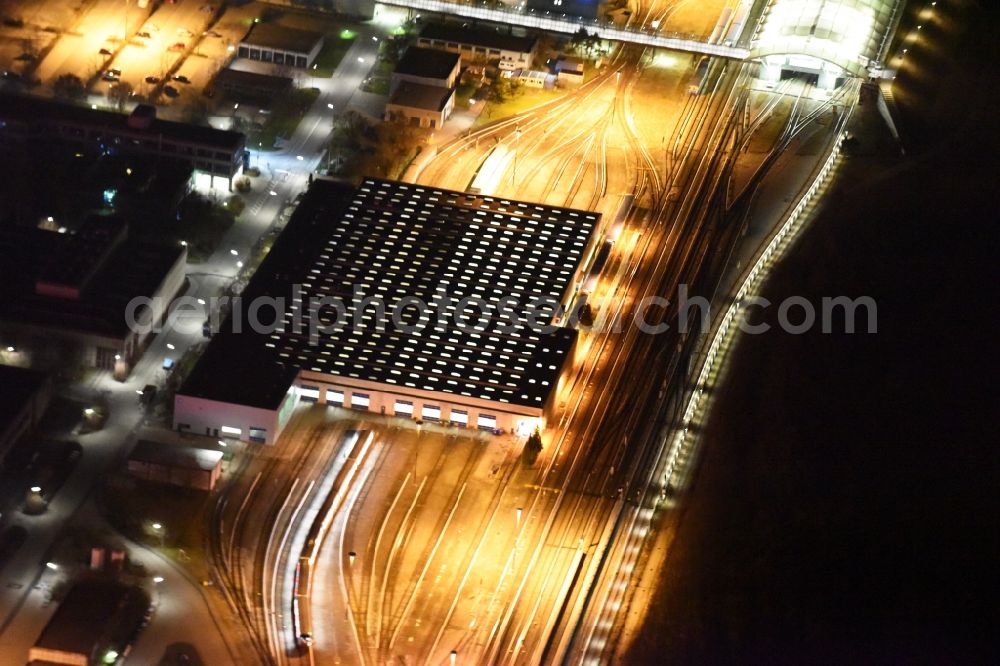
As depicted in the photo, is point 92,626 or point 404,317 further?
point 404,317

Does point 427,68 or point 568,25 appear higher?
point 568,25

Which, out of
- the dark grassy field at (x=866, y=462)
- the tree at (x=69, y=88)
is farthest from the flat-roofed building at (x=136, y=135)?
the dark grassy field at (x=866, y=462)

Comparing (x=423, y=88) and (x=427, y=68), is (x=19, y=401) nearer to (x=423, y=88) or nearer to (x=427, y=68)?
(x=423, y=88)

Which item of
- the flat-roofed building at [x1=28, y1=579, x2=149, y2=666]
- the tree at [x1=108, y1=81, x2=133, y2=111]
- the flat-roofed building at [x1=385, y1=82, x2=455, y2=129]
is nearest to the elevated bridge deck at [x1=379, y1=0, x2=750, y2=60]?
the flat-roofed building at [x1=385, y1=82, x2=455, y2=129]

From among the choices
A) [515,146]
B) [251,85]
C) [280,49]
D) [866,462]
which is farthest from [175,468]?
[280,49]

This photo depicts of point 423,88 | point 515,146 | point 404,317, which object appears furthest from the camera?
point 423,88

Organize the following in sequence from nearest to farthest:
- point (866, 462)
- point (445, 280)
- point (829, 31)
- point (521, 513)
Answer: point (521, 513)
point (866, 462)
point (445, 280)
point (829, 31)

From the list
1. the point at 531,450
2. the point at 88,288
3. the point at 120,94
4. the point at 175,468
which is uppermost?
the point at 120,94

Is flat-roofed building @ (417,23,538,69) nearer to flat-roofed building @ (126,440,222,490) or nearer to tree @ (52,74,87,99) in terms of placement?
tree @ (52,74,87,99)
